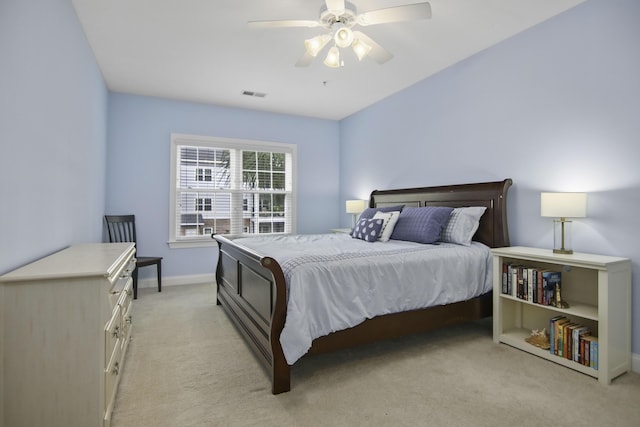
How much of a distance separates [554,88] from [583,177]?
2.60ft

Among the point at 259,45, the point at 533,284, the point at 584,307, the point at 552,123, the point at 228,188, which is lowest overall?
the point at 584,307

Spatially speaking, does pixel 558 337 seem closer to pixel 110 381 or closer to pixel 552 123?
pixel 552 123

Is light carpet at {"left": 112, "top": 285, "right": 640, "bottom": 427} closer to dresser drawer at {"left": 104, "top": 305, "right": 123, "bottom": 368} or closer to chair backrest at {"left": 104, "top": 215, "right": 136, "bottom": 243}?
dresser drawer at {"left": 104, "top": 305, "right": 123, "bottom": 368}

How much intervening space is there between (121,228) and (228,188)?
1.56m

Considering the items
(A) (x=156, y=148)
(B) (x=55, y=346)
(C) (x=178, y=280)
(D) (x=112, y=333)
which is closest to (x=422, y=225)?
(D) (x=112, y=333)

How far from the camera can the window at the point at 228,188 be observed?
493 centimetres

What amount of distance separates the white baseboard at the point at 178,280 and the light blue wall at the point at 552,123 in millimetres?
3312

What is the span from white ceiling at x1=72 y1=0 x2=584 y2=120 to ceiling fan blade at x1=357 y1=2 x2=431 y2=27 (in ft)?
1.38

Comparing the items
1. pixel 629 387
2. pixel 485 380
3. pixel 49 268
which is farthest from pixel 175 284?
pixel 629 387

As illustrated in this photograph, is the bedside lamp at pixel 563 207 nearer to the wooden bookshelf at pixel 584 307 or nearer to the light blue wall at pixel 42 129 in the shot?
the wooden bookshelf at pixel 584 307

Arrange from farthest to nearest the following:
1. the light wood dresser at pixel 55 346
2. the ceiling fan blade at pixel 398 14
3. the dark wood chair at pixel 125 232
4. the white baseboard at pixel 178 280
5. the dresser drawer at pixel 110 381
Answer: the white baseboard at pixel 178 280, the dark wood chair at pixel 125 232, the ceiling fan blade at pixel 398 14, the dresser drawer at pixel 110 381, the light wood dresser at pixel 55 346

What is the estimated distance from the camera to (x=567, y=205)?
243 centimetres

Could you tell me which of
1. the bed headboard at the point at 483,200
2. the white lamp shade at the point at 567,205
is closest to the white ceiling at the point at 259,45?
the bed headboard at the point at 483,200

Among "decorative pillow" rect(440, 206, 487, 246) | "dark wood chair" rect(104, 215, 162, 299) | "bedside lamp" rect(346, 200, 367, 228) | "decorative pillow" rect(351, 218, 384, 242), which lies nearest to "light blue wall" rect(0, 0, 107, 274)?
"dark wood chair" rect(104, 215, 162, 299)
